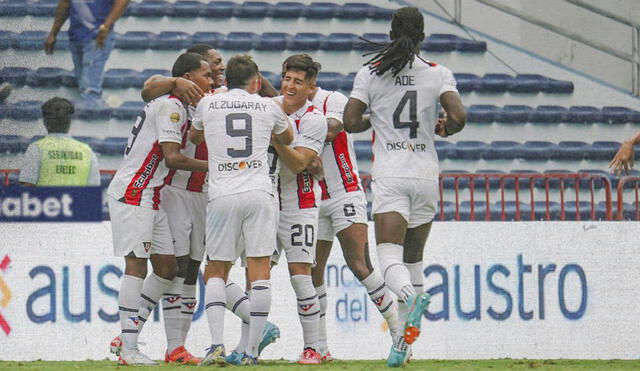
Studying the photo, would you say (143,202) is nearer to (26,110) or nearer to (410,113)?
(410,113)

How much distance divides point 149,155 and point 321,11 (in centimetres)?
741

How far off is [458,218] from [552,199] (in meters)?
0.84

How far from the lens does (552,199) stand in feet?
34.8

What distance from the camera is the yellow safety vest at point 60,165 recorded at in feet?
29.5

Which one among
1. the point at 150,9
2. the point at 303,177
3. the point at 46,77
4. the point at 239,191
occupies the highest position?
the point at 150,9

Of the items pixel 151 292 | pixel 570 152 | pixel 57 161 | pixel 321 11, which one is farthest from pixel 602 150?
pixel 151 292

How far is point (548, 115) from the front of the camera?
1381 cm

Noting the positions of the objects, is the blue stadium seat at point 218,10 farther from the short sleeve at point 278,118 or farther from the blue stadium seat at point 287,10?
the short sleeve at point 278,118

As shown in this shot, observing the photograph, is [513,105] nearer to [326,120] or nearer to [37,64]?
[37,64]

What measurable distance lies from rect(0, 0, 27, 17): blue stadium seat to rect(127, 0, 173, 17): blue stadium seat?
2667 mm

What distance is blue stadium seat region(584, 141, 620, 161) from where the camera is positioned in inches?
527

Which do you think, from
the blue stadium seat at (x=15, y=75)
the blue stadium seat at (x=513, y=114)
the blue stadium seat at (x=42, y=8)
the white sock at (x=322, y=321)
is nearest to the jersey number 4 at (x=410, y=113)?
the white sock at (x=322, y=321)

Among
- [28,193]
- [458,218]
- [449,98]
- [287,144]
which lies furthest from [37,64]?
[449,98]

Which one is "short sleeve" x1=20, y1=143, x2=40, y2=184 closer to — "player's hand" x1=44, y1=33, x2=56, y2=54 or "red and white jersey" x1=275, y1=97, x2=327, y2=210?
"red and white jersey" x1=275, y1=97, x2=327, y2=210
